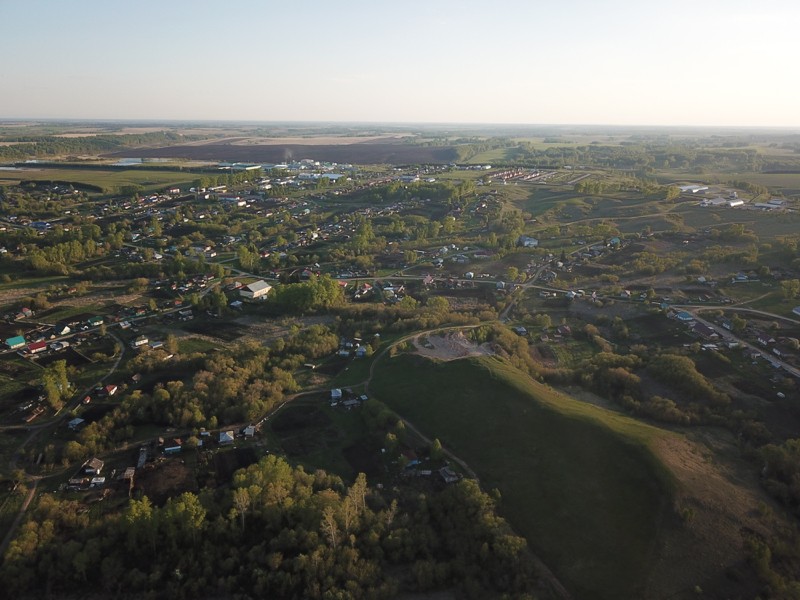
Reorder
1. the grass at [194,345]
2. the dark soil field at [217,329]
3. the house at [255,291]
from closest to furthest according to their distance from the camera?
the grass at [194,345] → the dark soil field at [217,329] → the house at [255,291]

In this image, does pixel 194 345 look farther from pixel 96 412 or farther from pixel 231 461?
pixel 231 461

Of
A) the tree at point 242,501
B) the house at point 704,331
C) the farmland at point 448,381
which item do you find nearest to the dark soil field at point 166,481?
the farmland at point 448,381

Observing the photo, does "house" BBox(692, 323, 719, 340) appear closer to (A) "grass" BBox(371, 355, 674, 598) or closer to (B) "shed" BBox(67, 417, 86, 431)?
(A) "grass" BBox(371, 355, 674, 598)

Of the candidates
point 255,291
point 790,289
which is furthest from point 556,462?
point 790,289

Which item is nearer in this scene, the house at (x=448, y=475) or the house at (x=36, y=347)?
the house at (x=448, y=475)

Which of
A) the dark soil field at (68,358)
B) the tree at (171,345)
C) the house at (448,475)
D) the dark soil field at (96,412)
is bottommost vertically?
the house at (448,475)

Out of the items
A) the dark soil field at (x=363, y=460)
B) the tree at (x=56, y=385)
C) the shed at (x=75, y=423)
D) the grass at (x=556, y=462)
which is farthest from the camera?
the tree at (x=56, y=385)

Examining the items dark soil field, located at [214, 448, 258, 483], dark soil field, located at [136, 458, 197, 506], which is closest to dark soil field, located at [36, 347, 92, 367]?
dark soil field, located at [136, 458, 197, 506]

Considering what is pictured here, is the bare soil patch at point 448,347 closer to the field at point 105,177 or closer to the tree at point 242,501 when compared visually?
the tree at point 242,501
